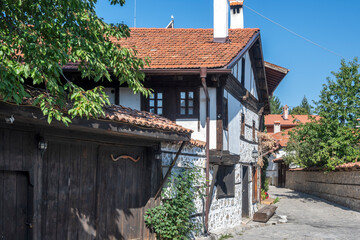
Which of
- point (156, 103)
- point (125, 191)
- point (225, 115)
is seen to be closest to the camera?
point (125, 191)

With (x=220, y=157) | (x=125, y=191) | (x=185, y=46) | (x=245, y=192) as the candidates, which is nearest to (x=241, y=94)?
(x=185, y=46)

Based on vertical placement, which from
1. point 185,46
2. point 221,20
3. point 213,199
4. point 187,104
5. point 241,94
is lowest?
point 213,199

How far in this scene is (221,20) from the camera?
1477 centimetres

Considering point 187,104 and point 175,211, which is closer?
Answer: point 175,211

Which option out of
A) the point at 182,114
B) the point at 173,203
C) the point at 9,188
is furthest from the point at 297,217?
the point at 9,188

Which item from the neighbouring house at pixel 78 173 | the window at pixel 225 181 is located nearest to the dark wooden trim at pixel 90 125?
the neighbouring house at pixel 78 173

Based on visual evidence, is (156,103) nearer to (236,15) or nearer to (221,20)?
(221,20)

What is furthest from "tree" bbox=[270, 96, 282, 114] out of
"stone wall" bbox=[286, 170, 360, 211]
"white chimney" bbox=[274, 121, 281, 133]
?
"stone wall" bbox=[286, 170, 360, 211]

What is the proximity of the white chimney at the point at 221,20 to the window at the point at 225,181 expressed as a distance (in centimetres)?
424

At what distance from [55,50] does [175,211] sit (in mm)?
5177

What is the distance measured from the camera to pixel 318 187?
2895 centimetres

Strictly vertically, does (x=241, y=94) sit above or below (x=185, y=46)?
below

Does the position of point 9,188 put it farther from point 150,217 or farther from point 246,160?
point 246,160

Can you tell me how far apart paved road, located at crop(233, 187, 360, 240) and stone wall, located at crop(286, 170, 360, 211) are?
618 millimetres
